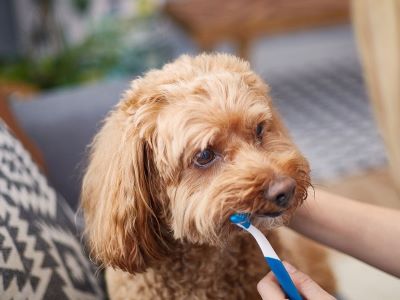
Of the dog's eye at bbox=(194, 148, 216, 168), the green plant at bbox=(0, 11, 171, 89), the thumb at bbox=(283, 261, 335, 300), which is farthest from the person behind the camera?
the green plant at bbox=(0, 11, 171, 89)

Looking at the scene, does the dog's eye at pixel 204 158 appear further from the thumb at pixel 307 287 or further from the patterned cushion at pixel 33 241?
the patterned cushion at pixel 33 241

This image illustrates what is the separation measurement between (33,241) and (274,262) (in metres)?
0.45

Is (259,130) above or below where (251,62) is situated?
above

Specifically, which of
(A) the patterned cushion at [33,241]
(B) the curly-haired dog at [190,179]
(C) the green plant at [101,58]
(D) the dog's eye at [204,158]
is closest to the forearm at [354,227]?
(B) the curly-haired dog at [190,179]

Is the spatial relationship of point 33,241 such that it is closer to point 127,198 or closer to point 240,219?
point 127,198

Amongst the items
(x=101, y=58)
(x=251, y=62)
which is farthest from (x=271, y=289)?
(x=101, y=58)

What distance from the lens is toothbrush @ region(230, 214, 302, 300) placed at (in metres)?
0.78

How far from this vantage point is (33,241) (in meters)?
0.91

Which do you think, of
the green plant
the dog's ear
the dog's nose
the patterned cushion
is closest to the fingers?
the dog's nose

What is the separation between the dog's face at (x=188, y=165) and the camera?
2.75ft

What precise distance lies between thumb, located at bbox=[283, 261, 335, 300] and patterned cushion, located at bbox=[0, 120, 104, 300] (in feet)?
1.43

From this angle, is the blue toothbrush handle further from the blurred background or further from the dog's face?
the blurred background

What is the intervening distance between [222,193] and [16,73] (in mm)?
2894

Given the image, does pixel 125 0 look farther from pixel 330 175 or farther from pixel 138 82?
pixel 138 82
